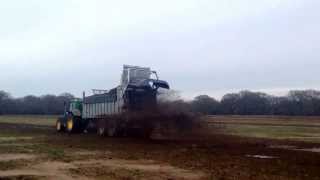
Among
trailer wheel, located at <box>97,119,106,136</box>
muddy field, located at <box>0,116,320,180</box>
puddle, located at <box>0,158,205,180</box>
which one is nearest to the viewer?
puddle, located at <box>0,158,205,180</box>

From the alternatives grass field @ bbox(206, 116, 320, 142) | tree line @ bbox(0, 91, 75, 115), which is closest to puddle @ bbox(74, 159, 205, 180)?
grass field @ bbox(206, 116, 320, 142)

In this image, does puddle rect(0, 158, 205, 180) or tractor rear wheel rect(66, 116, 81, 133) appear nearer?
puddle rect(0, 158, 205, 180)

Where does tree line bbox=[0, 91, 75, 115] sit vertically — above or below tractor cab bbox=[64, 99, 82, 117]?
above

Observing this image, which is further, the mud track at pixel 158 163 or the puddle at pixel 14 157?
the puddle at pixel 14 157

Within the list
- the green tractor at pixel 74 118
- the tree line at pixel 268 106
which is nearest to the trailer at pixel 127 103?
the green tractor at pixel 74 118

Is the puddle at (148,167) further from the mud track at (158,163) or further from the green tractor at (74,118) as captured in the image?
the green tractor at (74,118)

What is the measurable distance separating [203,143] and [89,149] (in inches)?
242

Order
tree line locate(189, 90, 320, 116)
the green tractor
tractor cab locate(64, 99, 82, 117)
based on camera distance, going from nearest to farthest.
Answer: the green tractor, tractor cab locate(64, 99, 82, 117), tree line locate(189, 90, 320, 116)

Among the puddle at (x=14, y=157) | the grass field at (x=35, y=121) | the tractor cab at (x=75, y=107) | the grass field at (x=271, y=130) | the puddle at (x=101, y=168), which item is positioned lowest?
the puddle at (x=101, y=168)

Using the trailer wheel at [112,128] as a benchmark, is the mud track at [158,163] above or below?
below

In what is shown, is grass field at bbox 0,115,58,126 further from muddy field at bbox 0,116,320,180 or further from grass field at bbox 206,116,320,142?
muddy field at bbox 0,116,320,180

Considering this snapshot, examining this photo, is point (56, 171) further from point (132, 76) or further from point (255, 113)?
point (255, 113)

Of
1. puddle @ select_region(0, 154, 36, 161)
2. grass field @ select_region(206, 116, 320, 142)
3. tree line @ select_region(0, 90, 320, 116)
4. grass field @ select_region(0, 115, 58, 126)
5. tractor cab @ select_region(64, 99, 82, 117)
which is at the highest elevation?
tree line @ select_region(0, 90, 320, 116)

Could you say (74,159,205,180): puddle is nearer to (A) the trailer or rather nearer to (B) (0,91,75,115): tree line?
(A) the trailer
